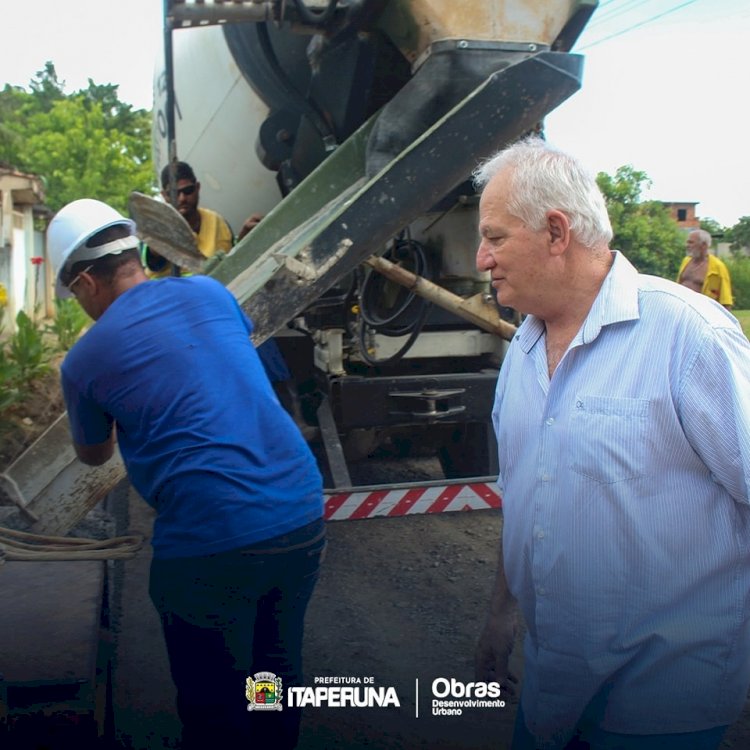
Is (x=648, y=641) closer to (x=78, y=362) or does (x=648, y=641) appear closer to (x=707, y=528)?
(x=707, y=528)

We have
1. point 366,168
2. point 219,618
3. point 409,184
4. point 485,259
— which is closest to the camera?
point 485,259

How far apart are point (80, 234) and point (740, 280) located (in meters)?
13.8

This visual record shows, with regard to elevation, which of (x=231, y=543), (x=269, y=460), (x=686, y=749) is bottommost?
(x=686, y=749)

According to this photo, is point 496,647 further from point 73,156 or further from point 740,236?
point 73,156

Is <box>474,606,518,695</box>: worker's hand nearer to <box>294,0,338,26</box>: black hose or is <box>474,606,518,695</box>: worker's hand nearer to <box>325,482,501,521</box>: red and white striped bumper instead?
<box>325,482,501,521</box>: red and white striped bumper

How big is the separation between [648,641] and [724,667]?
0.14 meters

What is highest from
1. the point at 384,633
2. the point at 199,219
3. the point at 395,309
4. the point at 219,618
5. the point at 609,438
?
the point at 199,219

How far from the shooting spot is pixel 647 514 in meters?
1.57

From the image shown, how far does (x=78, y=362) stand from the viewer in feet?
6.97

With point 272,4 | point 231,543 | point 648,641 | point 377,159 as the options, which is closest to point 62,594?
point 231,543

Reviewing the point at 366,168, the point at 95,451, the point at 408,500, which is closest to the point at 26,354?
the point at 408,500

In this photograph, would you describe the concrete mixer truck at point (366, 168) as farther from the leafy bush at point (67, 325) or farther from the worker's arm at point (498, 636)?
the leafy bush at point (67, 325)

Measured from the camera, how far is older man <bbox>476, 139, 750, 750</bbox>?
1535 millimetres

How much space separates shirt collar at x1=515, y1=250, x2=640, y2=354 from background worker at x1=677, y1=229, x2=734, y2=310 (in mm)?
6848
